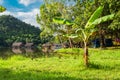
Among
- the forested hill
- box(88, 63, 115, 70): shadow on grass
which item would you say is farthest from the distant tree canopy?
the forested hill

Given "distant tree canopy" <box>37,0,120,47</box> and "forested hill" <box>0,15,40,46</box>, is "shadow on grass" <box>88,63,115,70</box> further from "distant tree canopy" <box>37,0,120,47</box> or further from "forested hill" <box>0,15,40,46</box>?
"forested hill" <box>0,15,40,46</box>

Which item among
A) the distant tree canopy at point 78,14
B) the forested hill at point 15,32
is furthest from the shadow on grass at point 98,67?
the forested hill at point 15,32

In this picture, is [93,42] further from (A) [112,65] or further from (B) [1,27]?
(B) [1,27]

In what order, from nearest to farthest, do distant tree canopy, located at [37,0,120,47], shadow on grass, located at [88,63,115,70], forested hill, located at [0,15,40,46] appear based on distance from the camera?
shadow on grass, located at [88,63,115,70]
distant tree canopy, located at [37,0,120,47]
forested hill, located at [0,15,40,46]

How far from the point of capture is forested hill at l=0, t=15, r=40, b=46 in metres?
120

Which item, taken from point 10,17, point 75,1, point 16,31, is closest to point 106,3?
point 75,1

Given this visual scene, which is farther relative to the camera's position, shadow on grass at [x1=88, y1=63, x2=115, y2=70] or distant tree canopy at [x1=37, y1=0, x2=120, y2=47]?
distant tree canopy at [x1=37, y1=0, x2=120, y2=47]

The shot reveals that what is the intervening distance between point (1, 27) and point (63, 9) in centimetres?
8810

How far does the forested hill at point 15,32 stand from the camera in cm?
11993

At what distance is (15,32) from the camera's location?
134750 mm

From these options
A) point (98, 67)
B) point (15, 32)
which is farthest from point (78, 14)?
point (15, 32)

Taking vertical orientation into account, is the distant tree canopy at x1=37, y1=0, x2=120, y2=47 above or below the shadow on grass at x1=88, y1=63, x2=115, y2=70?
above

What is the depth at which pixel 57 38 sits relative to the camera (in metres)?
65.9

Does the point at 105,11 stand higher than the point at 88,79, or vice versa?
the point at 105,11
